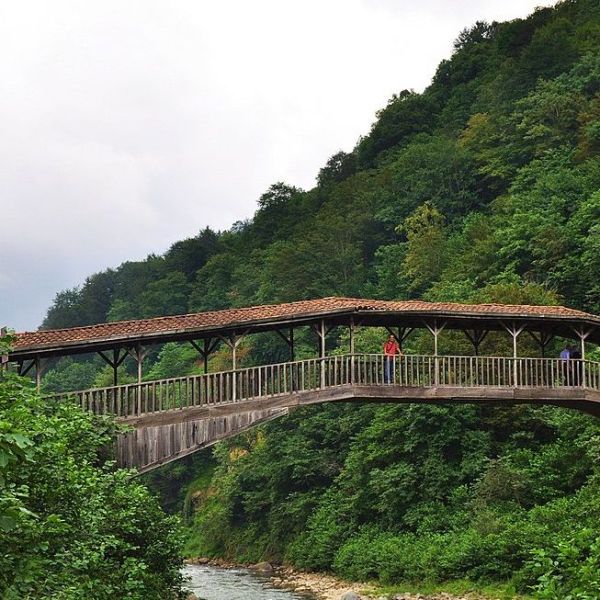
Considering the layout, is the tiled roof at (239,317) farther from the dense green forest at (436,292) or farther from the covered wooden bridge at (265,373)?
the dense green forest at (436,292)

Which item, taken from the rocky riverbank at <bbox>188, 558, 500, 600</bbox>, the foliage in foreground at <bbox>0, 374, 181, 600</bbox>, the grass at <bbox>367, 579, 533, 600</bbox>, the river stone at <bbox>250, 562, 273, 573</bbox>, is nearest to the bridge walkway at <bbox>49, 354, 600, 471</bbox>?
the foliage in foreground at <bbox>0, 374, 181, 600</bbox>

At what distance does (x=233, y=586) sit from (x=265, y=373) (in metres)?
10.6

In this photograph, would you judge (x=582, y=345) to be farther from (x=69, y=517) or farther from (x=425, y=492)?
(x=69, y=517)

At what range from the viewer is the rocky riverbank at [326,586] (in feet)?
83.4

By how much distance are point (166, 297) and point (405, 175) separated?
2507 cm

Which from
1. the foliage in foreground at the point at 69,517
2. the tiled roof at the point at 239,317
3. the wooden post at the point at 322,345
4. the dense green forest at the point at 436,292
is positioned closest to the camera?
the foliage in foreground at the point at 69,517

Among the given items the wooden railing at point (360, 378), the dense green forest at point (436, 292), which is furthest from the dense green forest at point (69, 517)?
the dense green forest at point (436, 292)

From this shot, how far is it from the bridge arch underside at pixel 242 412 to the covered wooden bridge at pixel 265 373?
0.07 ft

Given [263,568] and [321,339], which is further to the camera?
[263,568]

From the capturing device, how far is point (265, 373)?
22547mm

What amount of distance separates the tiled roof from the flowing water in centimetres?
698

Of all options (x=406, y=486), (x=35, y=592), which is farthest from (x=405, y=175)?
(x=35, y=592)

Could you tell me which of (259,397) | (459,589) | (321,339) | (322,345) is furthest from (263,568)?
(322,345)

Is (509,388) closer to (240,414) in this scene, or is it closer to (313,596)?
(240,414)
